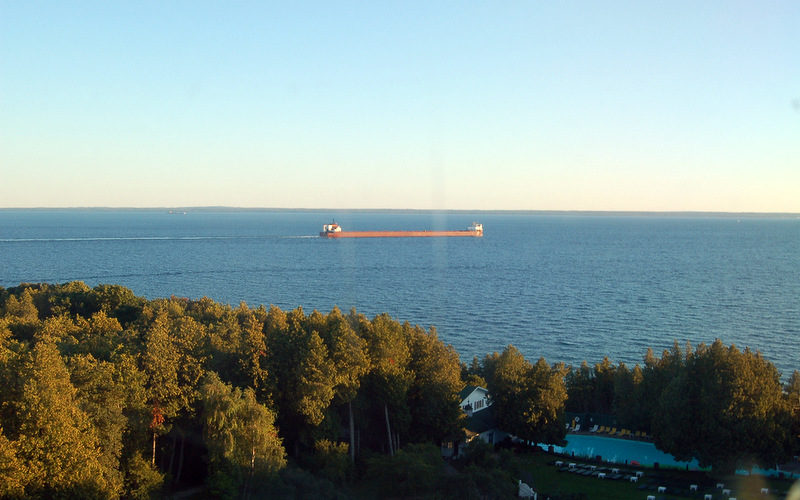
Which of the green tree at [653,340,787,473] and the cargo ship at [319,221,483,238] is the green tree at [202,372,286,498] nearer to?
the green tree at [653,340,787,473]

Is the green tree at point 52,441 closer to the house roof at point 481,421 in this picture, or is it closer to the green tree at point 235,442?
the green tree at point 235,442

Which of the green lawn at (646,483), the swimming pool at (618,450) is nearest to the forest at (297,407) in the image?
the green lawn at (646,483)

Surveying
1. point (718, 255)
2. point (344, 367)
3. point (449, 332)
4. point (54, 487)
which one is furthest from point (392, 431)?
point (718, 255)

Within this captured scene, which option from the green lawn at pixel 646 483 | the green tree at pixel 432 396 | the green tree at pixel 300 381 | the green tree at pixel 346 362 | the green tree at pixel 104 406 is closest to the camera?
the green tree at pixel 104 406

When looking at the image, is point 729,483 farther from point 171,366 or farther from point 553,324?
point 553,324

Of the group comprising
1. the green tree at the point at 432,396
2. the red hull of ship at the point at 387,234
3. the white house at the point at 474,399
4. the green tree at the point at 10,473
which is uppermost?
the red hull of ship at the point at 387,234

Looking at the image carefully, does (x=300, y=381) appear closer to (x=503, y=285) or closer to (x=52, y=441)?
(x=52, y=441)

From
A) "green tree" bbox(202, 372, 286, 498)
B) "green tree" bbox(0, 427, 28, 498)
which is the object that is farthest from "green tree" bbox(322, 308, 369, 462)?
"green tree" bbox(0, 427, 28, 498)

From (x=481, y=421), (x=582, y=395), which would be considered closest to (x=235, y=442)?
(x=481, y=421)
